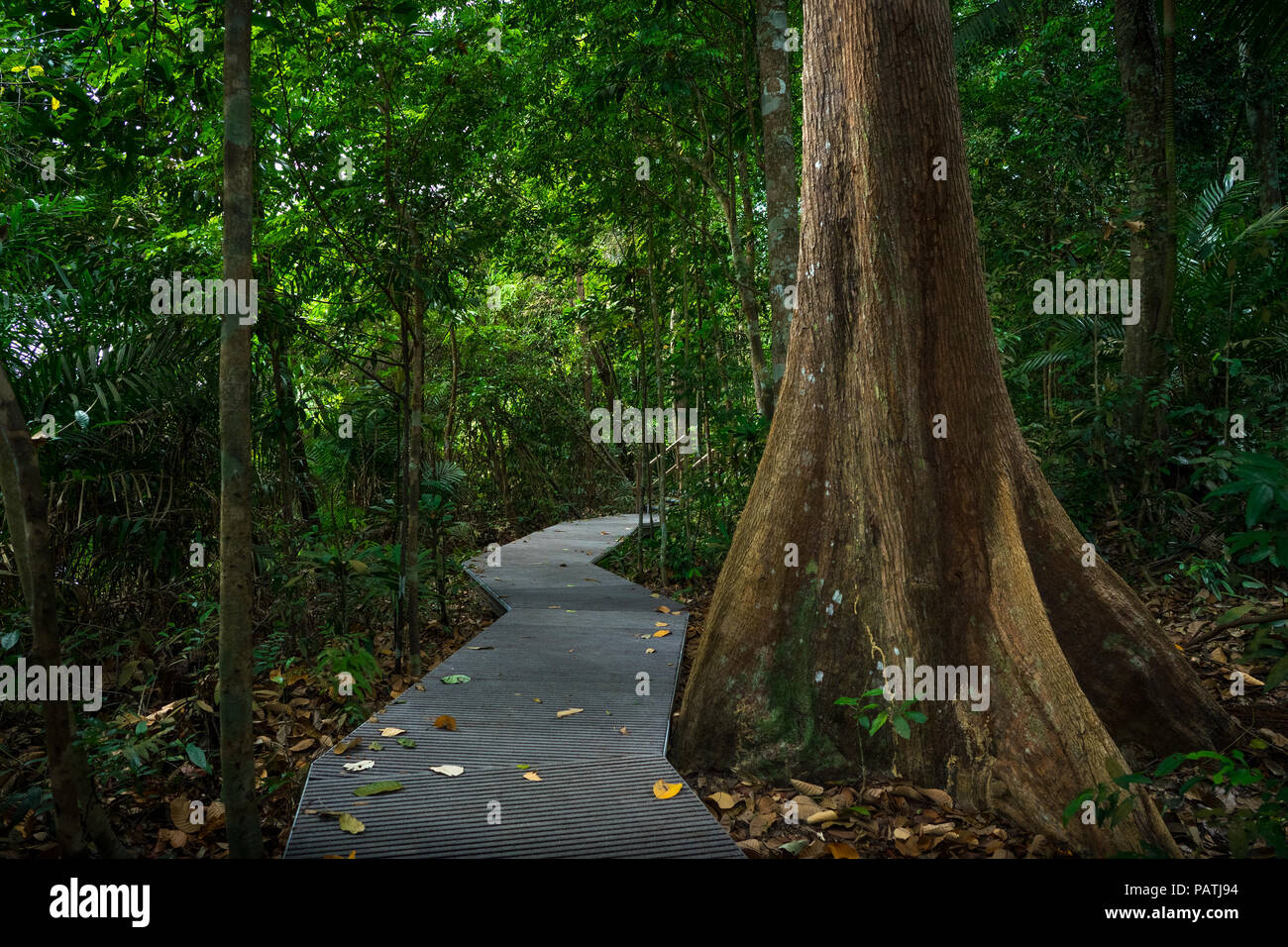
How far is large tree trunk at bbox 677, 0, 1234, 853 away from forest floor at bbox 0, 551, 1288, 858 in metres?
0.19


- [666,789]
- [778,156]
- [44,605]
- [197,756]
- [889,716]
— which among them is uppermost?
[778,156]

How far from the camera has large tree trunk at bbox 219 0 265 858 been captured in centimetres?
255

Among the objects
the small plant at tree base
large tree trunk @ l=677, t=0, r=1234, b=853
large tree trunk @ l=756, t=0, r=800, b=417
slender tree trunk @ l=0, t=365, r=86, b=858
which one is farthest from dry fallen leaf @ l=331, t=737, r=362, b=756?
large tree trunk @ l=756, t=0, r=800, b=417

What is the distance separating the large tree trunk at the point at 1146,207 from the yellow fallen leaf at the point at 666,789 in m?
5.38

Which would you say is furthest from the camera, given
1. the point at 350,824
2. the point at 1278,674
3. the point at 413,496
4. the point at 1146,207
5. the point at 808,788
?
the point at 1146,207

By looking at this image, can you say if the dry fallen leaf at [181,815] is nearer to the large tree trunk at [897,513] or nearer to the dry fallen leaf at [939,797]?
the large tree trunk at [897,513]

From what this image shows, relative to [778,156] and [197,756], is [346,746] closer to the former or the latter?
[197,756]

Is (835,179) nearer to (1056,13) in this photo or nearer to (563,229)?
(563,229)

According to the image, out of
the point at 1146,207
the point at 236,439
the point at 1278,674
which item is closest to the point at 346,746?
the point at 236,439

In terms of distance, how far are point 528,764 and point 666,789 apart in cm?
66

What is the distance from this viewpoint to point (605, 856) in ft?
9.04

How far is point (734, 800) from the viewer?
3348mm

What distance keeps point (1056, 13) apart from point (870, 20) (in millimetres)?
9716

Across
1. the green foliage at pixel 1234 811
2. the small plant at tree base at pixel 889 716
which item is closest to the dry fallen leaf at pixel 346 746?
the small plant at tree base at pixel 889 716
